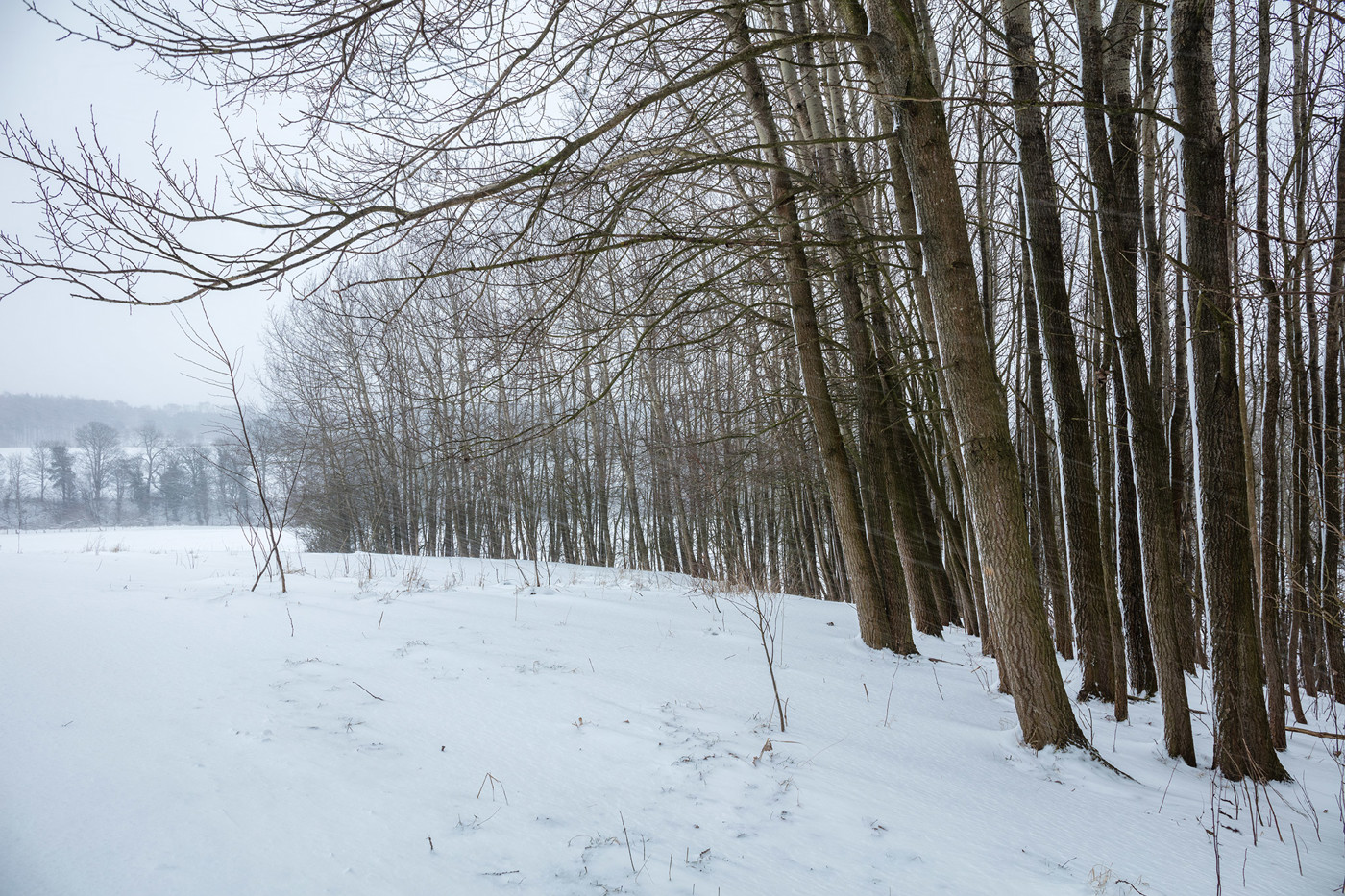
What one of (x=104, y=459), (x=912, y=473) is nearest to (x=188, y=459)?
(x=104, y=459)

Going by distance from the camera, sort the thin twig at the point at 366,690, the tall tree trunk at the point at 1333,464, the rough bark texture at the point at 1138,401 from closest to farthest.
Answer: the thin twig at the point at 366,690
the rough bark texture at the point at 1138,401
the tall tree trunk at the point at 1333,464

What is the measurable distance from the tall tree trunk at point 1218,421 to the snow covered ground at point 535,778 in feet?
1.58

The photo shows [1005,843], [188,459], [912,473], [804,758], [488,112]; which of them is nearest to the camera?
[1005,843]

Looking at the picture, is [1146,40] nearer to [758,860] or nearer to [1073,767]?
[1073,767]

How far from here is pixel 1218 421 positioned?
3.61 meters

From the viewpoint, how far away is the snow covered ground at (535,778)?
200cm

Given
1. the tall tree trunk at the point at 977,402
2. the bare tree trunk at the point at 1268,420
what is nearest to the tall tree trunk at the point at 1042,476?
the bare tree trunk at the point at 1268,420

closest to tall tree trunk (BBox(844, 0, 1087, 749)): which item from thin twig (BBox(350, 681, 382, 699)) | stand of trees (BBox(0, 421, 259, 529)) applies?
thin twig (BBox(350, 681, 382, 699))

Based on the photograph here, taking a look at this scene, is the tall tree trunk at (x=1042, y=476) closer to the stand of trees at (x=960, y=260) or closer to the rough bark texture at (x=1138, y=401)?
the stand of trees at (x=960, y=260)

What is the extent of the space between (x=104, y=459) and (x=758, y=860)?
64369mm

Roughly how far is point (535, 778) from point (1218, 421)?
4107mm

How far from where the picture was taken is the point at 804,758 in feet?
9.98

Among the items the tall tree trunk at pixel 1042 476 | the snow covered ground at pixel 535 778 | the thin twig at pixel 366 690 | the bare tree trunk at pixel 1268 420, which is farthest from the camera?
the tall tree trunk at pixel 1042 476

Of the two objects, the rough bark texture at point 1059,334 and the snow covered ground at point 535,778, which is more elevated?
the rough bark texture at point 1059,334
